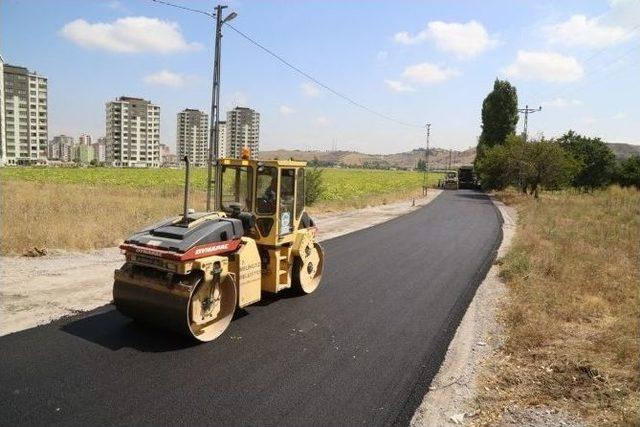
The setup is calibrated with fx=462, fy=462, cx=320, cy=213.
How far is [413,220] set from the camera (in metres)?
21.7

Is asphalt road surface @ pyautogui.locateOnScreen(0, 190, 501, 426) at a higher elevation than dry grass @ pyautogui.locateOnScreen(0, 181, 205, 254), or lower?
lower

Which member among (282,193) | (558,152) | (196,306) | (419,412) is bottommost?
(419,412)

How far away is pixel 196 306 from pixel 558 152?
3456 centimetres

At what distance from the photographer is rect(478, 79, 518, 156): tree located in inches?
2147

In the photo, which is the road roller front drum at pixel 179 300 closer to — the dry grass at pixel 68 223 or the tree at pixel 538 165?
the dry grass at pixel 68 223

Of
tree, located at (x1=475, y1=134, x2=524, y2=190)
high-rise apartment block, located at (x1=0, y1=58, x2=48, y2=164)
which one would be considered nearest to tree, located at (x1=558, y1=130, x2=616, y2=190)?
tree, located at (x1=475, y1=134, x2=524, y2=190)

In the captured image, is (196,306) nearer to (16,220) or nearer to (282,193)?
(282,193)

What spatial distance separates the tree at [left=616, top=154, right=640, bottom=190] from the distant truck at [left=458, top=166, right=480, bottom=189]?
14276mm

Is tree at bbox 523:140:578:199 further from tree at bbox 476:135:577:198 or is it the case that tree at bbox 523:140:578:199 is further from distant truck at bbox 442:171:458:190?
distant truck at bbox 442:171:458:190

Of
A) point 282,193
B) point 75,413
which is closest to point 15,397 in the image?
point 75,413

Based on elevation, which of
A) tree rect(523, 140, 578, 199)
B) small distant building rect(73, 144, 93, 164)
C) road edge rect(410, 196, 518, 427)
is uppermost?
small distant building rect(73, 144, 93, 164)

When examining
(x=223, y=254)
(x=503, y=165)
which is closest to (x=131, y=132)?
(x=503, y=165)

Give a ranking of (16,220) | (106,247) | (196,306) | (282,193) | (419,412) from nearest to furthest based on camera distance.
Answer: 1. (419,412)
2. (196,306)
3. (282,193)
4. (106,247)
5. (16,220)

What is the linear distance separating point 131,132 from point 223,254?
5312 inches
